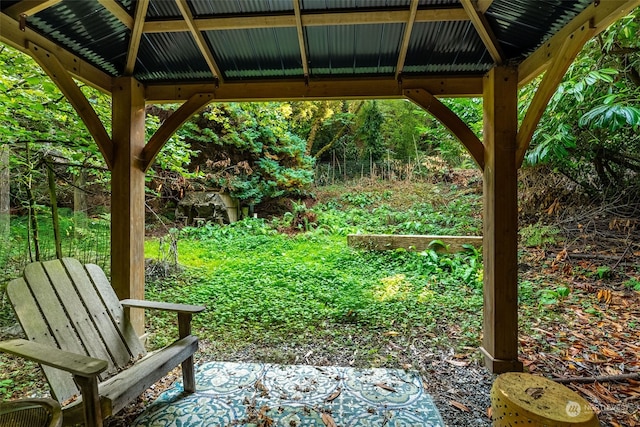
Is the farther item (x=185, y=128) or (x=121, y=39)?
(x=185, y=128)

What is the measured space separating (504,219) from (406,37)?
5.25 ft

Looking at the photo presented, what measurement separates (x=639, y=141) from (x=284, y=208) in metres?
6.74

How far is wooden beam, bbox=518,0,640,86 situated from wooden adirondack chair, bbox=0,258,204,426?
306 cm

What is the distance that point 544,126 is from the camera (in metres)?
3.34

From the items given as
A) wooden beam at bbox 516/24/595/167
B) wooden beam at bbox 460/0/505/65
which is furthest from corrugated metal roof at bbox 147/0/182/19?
wooden beam at bbox 516/24/595/167

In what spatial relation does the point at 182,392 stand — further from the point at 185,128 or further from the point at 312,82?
the point at 185,128

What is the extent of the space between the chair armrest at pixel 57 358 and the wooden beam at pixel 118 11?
2.11 meters

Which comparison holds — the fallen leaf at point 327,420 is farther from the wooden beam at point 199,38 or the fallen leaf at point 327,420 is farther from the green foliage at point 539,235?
the green foliage at point 539,235

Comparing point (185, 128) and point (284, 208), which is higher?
point (185, 128)

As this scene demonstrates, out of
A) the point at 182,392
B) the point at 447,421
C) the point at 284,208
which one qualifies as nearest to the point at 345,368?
the point at 447,421

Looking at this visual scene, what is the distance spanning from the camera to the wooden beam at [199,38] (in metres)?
2.09

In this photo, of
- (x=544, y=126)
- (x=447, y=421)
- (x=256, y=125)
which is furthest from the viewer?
(x=256, y=125)

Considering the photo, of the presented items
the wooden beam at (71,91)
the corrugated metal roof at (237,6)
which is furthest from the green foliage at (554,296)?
the wooden beam at (71,91)

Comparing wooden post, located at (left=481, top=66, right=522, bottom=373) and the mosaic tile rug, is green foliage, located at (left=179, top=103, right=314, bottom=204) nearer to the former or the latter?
wooden post, located at (left=481, top=66, right=522, bottom=373)
